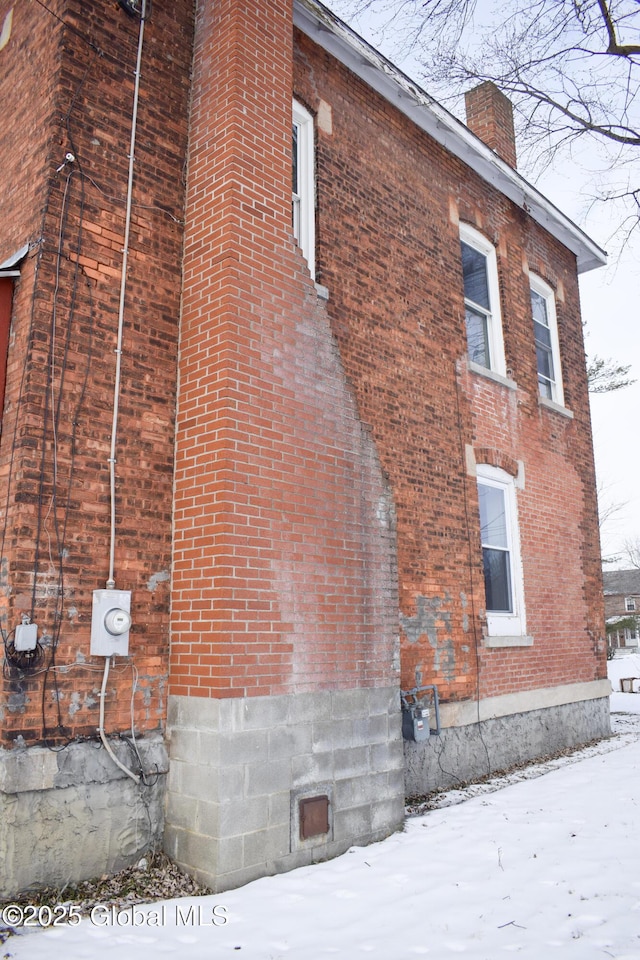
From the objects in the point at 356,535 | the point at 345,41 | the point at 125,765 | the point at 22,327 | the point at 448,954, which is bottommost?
the point at 448,954

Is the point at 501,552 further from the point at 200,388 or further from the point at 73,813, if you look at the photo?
the point at 73,813

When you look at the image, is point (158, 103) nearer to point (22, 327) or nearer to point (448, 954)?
point (22, 327)

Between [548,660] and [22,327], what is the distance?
7863 millimetres

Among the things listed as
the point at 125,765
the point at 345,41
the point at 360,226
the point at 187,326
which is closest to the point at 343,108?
the point at 345,41

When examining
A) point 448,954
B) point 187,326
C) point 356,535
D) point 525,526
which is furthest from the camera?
point 525,526

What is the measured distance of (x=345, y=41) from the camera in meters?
7.66

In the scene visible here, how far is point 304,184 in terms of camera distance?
7203mm

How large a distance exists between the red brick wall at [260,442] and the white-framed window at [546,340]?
231 inches

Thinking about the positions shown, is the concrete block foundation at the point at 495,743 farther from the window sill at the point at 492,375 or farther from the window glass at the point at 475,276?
the window glass at the point at 475,276

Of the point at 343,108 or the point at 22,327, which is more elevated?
the point at 343,108

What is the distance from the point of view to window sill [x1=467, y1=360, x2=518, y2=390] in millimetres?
9109

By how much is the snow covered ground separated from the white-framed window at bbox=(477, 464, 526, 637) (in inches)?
120

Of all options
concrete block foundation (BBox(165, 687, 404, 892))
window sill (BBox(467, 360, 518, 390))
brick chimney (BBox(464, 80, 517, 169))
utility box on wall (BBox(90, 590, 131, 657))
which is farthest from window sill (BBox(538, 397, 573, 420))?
utility box on wall (BBox(90, 590, 131, 657))

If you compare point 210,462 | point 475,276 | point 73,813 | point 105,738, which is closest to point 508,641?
point 475,276
